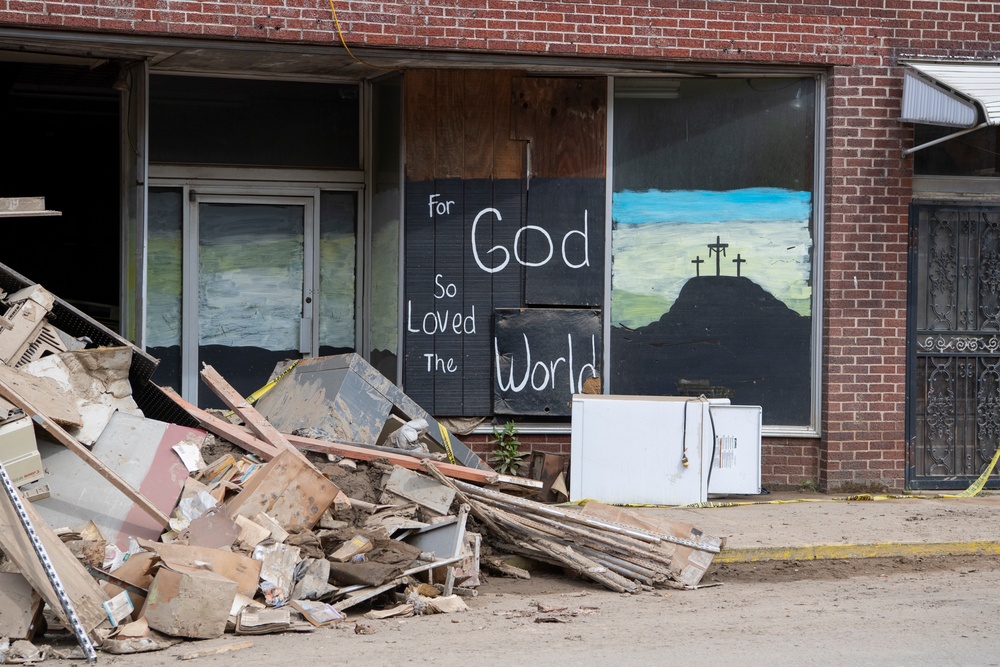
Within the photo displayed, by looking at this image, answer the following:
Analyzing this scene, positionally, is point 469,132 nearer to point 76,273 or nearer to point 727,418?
point 727,418

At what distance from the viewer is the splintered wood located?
293 inches

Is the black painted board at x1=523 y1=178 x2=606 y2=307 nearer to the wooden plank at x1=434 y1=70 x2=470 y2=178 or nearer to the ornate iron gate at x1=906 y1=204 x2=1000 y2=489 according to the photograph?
the wooden plank at x1=434 y1=70 x2=470 y2=178

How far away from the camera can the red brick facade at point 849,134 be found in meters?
9.95

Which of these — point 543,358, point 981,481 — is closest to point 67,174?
point 543,358

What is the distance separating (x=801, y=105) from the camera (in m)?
10.4

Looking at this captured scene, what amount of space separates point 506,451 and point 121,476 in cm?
370

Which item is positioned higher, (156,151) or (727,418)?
(156,151)

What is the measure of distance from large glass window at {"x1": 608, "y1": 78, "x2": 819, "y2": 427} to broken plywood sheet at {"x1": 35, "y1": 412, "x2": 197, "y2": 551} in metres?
4.16

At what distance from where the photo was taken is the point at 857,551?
8.26 m

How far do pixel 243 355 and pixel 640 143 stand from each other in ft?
13.6

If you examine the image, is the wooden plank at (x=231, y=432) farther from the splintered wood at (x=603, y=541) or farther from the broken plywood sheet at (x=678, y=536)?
the broken plywood sheet at (x=678, y=536)

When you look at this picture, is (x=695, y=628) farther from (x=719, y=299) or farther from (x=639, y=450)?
(x=719, y=299)

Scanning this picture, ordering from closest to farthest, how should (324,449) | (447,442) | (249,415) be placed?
1. (324,449)
2. (249,415)
3. (447,442)

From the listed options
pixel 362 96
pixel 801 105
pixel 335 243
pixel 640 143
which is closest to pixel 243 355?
pixel 335 243
